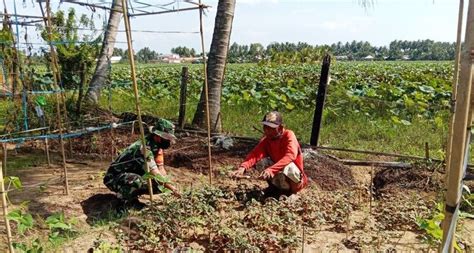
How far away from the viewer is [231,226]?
3.83 metres

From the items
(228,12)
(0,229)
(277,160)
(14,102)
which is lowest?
(0,229)

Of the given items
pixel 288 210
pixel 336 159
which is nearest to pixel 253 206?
pixel 288 210

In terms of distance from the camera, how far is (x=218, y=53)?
704 cm

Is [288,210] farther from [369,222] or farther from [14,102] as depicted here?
[14,102]

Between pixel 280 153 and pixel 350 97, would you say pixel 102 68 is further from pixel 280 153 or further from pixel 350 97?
pixel 280 153

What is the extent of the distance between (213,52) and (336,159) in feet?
8.19

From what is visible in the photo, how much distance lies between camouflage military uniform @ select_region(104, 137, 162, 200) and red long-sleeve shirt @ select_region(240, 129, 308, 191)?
0.95m

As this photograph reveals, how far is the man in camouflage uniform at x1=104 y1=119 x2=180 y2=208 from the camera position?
4.32 m

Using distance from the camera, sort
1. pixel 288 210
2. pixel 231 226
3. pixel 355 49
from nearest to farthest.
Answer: pixel 231 226
pixel 288 210
pixel 355 49

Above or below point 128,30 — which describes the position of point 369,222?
below

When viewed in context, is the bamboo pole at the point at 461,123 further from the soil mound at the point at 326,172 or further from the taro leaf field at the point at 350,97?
the taro leaf field at the point at 350,97

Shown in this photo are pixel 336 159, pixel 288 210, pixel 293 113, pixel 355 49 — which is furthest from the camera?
pixel 355 49

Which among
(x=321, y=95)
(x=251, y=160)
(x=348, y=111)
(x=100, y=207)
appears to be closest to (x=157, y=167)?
(x=100, y=207)

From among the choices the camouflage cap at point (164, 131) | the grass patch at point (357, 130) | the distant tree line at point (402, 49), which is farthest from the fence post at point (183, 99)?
the distant tree line at point (402, 49)
